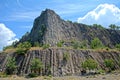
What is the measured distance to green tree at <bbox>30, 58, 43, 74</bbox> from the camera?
127 metres

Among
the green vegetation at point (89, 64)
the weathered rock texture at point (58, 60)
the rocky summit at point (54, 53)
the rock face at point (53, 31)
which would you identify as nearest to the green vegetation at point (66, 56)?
the rocky summit at point (54, 53)

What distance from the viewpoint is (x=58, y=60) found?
13625 centimetres

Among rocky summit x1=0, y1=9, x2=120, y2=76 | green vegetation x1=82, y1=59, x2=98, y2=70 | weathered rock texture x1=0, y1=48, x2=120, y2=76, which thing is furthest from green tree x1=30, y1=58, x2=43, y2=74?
green vegetation x1=82, y1=59, x2=98, y2=70

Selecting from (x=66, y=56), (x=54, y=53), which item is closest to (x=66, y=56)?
(x=66, y=56)

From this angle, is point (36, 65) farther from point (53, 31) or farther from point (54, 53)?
point (53, 31)

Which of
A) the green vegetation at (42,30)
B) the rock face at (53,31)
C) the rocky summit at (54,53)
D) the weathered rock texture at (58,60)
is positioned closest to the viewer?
the weathered rock texture at (58,60)

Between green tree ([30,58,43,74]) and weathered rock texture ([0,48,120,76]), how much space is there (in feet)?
7.22

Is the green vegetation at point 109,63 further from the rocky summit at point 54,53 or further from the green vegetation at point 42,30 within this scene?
the green vegetation at point 42,30

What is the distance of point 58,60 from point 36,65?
13.3 metres

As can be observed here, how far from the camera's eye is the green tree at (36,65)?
417 feet

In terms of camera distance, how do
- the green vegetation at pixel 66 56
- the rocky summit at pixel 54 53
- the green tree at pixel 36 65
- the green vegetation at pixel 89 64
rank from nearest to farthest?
1. the green tree at pixel 36 65
2. the green vegetation at pixel 89 64
3. the rocky summit at pixel 54 53
4. the green vegetation at pixel 66 56

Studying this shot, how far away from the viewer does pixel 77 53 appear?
145 meters

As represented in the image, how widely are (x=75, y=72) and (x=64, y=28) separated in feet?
197

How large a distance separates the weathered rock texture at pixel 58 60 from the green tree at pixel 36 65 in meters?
2.20
